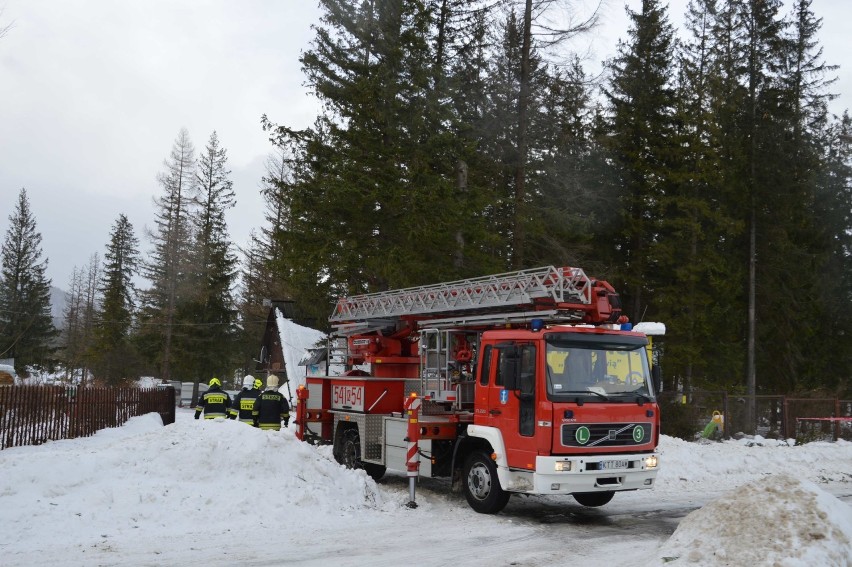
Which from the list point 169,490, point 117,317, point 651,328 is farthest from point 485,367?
point 117,317

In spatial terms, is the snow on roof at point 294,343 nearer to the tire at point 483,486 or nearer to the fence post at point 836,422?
the fence post at point 836,422

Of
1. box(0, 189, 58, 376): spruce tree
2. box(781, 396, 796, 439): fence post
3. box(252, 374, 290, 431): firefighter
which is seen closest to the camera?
box(252, 374, 290, 431): firefighter

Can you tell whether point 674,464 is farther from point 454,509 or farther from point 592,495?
point 454,509

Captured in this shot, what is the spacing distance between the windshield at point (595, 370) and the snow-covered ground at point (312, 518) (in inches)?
69.4

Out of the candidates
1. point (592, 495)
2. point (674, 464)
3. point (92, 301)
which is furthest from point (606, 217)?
point (92, 301)

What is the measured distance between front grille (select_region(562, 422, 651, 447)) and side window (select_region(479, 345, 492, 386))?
1598 mm

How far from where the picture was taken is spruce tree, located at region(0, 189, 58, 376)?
58.3 metres

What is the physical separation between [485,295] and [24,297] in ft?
196

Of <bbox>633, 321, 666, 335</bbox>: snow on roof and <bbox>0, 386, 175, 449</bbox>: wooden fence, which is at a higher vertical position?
<bbox>633, 321, 666, 335</bbox>: snow on roof

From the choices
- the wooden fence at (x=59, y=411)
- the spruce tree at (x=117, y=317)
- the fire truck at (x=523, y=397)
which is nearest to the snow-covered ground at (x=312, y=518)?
the fire truck at (x=523, y=397)

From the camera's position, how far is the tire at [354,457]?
13.9 m

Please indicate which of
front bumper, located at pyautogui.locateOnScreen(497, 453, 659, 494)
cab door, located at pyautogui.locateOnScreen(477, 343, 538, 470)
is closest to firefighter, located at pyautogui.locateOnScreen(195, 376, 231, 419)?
cab door, located at pyautogui.locateOnScreen(477, 343, 538, 470)

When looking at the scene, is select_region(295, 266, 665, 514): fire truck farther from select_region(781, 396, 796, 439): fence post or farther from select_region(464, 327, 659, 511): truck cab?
select_region(781, 396, 796, 439): fence post

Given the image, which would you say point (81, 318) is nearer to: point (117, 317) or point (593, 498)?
point (117, 317)
